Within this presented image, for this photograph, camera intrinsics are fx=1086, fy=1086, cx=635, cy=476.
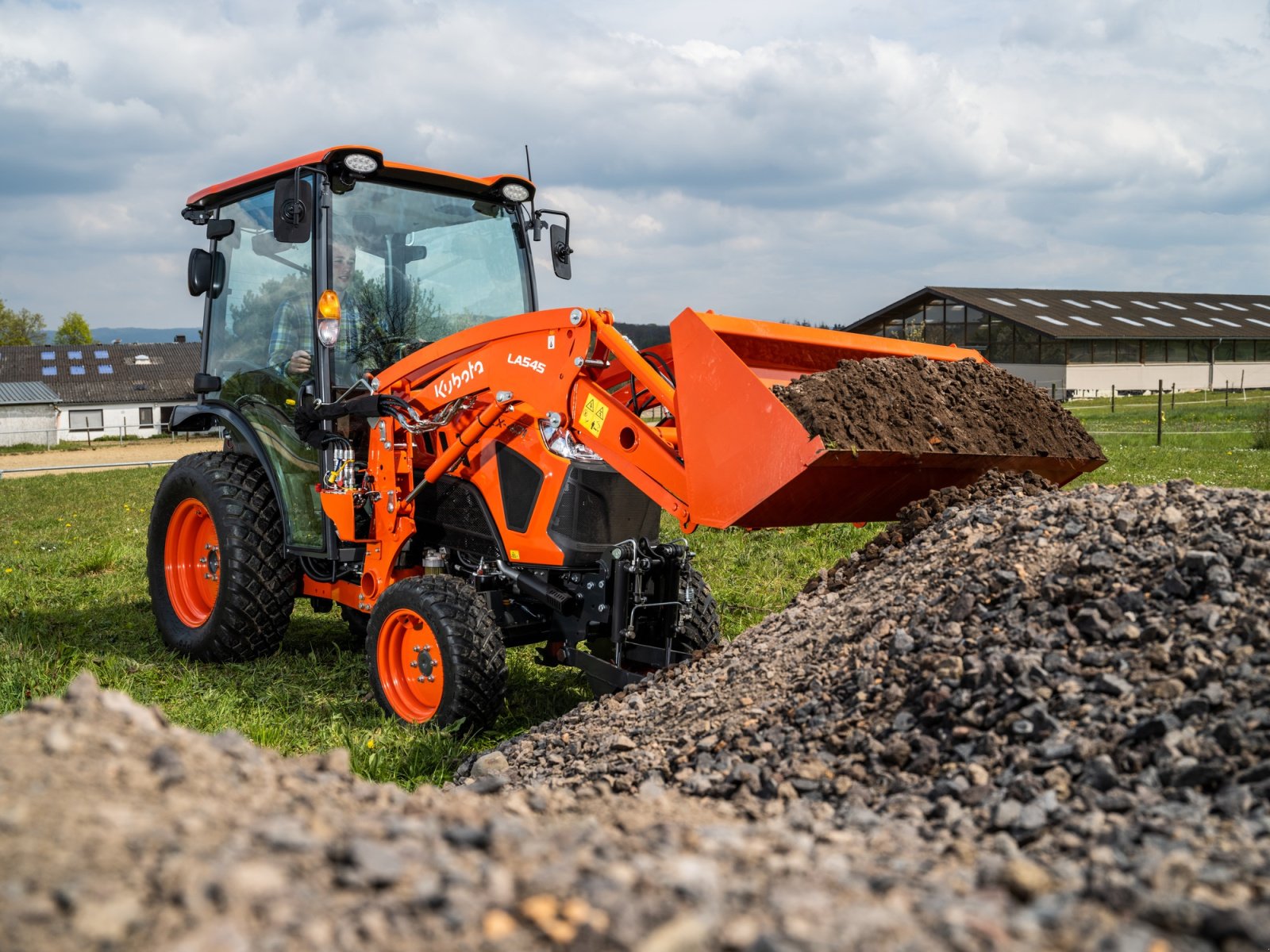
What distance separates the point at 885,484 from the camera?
4762mm

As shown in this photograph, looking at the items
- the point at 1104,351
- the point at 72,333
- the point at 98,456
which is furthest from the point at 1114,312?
the point at 72,333

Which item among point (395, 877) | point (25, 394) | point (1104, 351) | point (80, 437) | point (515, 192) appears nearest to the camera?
point (395, 877)

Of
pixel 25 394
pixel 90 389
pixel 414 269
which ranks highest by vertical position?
pixel 90 389

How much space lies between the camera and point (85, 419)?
5922 cm

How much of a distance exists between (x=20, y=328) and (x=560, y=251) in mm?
88958

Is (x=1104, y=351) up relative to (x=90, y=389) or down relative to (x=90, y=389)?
down

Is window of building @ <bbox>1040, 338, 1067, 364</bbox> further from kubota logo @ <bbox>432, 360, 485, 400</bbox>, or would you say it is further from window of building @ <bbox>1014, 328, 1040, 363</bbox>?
kubota logo @ <bbox>432, 360, 485, 400</bbox>

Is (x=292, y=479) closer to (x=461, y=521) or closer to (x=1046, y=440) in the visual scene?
(x=461, y=521)

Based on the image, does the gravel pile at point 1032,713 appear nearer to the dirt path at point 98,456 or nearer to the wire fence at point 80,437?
the dirt path at point 98,456

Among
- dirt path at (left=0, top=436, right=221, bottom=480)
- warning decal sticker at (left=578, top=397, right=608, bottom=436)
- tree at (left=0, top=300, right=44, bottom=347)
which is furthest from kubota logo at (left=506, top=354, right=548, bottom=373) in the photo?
tree at (left=0, top=300, right=44, bottom=347)

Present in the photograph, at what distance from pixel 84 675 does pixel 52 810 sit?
82 centimetres

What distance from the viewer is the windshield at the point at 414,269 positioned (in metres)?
5.95

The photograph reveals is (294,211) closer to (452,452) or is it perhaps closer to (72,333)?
(452,452)

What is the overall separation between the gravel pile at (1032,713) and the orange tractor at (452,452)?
620 millimetres
